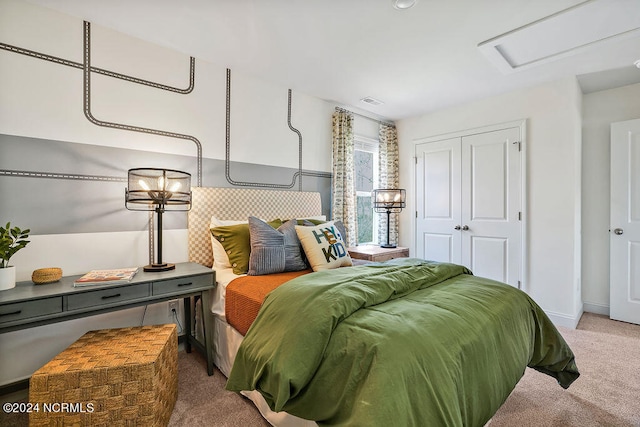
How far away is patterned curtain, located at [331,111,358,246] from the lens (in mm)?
3682

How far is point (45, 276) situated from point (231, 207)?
1.38 metres

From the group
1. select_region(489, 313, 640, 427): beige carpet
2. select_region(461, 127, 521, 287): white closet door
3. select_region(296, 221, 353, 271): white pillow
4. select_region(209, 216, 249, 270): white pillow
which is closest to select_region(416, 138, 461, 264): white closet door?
select_region(461, 127, 521, 287): white closet door

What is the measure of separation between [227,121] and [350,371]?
2498 mm

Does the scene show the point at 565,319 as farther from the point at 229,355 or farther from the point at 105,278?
the point at 105,278

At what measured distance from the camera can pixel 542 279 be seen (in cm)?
A: 321

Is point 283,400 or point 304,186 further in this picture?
point 304,186

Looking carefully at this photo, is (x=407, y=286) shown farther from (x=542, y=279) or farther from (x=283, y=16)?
(x=542, y=279)

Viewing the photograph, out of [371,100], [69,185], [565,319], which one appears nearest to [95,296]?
[69,185]

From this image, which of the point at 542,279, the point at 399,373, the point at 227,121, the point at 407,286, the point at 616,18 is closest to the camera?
the point at 399,373

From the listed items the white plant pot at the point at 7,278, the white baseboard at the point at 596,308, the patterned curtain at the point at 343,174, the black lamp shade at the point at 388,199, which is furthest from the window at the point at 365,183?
the white plant pot at the point at 7,278

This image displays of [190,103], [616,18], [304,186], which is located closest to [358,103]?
[304,186]

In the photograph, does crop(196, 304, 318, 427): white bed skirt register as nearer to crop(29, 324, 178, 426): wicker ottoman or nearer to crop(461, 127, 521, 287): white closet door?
crop(29, 324, 178, 426): wicker ottoman

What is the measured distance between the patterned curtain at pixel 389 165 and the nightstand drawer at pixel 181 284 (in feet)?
9.04

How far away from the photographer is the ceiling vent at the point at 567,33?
1.97 m
